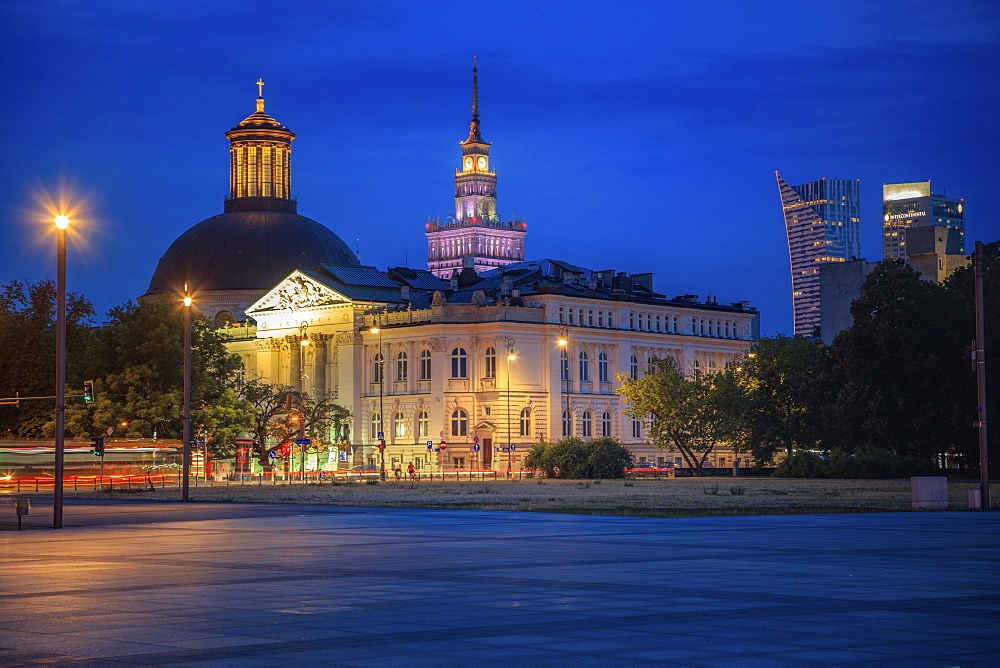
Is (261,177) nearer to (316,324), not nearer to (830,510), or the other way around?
(316,324)

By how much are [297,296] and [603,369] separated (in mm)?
30680

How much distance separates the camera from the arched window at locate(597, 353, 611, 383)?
14075 centimetres

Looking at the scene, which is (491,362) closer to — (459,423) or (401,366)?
(459,423)

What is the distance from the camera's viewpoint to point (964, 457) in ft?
278

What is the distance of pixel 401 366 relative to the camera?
13800 cm

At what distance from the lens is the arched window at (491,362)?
131625mm

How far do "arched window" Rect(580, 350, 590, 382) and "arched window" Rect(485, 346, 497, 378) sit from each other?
402 inches

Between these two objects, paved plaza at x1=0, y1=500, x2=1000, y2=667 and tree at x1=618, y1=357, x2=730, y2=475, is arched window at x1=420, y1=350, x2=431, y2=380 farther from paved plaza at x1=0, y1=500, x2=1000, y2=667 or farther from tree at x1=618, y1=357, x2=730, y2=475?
paved plaza at x1=0, y1=500, x2=1000, y2=667

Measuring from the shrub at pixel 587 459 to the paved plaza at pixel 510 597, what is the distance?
64096 millimetres

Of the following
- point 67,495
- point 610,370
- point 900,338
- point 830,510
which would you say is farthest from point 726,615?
point 610,370

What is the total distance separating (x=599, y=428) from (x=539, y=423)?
856 cm

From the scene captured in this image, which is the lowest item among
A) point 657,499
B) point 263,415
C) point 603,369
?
point 657,499

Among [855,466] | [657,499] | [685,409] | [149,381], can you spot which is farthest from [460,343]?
[657,499]

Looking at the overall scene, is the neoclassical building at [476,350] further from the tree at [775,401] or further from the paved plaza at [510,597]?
the paved plaza at [510,597]
